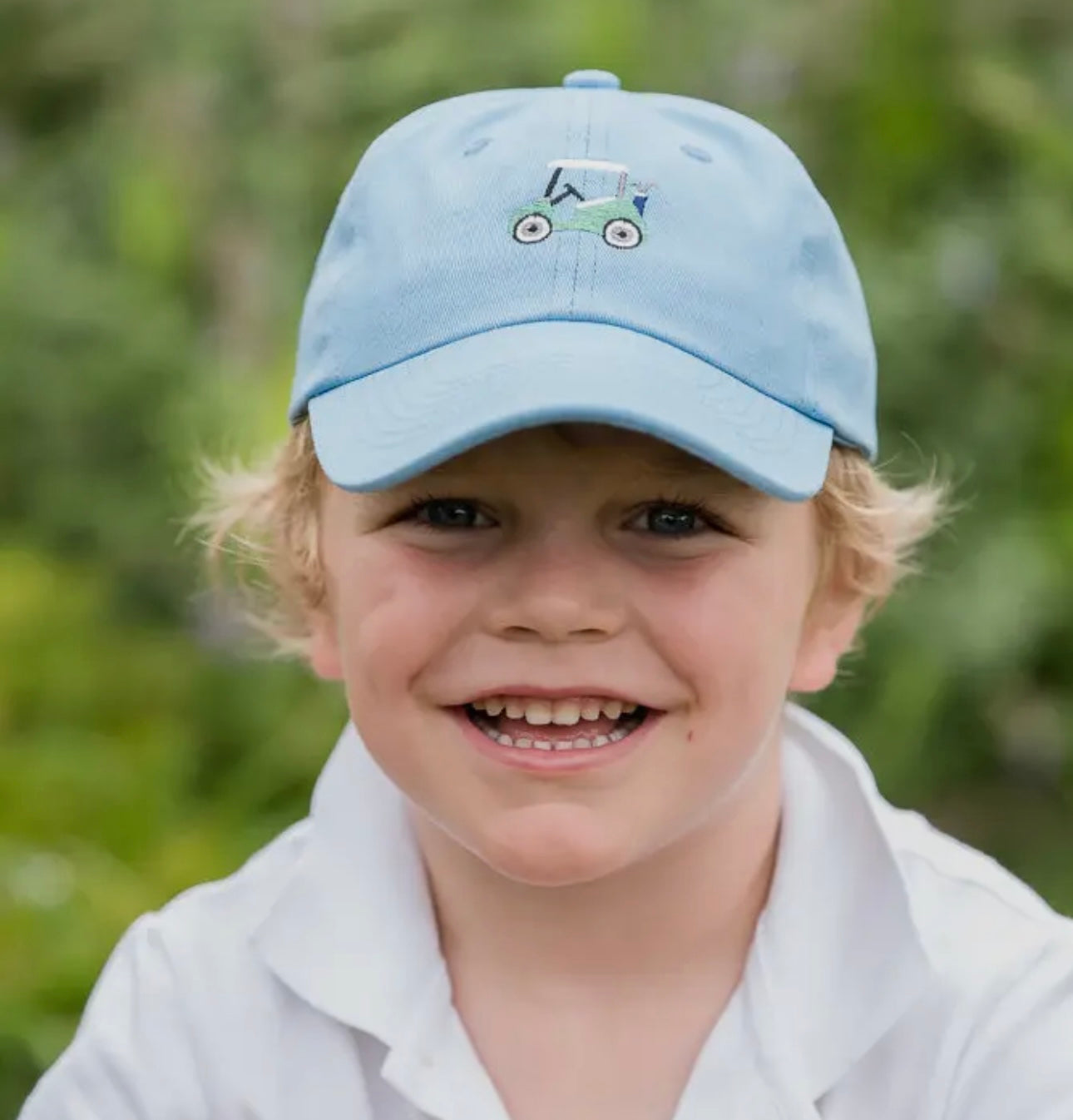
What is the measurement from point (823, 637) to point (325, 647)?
45 centimetres

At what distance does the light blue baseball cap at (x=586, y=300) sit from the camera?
1.57 m

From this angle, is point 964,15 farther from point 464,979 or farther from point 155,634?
point 464,979

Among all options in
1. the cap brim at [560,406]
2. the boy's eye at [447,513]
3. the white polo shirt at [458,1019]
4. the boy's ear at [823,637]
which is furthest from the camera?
the boy's ear at [823,637]

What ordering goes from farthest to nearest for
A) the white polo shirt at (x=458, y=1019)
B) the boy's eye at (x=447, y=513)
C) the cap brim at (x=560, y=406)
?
1. the white polo shirt at (x=458, y=1019)
2. the boy's eye at (x=447, y=513)
3. the cap brim at (x=560, y=406)

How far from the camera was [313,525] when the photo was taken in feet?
6.26

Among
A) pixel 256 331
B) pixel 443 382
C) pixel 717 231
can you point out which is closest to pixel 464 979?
pixel 443 382

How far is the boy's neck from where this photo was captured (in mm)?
1846

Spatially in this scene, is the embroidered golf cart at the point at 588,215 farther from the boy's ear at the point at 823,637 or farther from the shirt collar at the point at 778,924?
the shirt collar at the point at 778,924

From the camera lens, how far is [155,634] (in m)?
3.65

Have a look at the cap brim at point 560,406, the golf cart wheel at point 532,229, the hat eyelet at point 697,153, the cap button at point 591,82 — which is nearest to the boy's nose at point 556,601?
Answer: the cap brim at point 560,406

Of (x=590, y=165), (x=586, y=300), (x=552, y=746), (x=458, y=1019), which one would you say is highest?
(x=590, y=165)

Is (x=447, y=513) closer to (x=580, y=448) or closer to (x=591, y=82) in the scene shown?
(x=580, y=448)

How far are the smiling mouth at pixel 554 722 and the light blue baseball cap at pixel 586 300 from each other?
8.1 inches

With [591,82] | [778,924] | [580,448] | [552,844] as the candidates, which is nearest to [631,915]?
[778,924]
